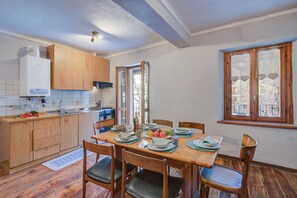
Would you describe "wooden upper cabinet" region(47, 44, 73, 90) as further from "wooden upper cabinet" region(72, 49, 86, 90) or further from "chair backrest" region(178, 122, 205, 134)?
"chair backrest" region(178, 122, 205, 134)

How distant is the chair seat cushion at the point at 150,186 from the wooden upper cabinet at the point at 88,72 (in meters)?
3.00

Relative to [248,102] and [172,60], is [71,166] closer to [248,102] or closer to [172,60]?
[172,60]

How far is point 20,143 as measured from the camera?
8.05ft

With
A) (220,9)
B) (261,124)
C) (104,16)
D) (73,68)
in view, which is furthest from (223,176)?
(73,68)

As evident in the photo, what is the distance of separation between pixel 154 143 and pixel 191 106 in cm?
182

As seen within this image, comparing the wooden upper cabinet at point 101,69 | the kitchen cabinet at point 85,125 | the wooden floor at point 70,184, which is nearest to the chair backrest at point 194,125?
the wooden floor at point 70,184

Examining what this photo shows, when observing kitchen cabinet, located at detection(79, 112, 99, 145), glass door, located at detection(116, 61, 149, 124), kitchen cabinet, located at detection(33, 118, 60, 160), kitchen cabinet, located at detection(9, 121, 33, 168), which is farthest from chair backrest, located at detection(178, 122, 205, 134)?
kitchen cabinet, located at detection(9, 121, 33, 168)

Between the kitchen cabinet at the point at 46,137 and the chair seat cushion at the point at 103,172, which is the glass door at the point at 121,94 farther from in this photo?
the chair seat cushion at the point at 103,172

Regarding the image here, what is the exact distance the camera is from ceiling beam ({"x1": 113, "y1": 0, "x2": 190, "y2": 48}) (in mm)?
1705

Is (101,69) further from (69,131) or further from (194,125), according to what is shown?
(194,125)

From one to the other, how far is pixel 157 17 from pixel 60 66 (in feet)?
7.90

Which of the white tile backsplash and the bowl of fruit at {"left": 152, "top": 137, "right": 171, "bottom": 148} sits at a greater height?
the white tile backsplash

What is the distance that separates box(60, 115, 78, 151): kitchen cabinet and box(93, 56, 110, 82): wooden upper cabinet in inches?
51.8

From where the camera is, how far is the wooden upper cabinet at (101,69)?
13.3 feet
